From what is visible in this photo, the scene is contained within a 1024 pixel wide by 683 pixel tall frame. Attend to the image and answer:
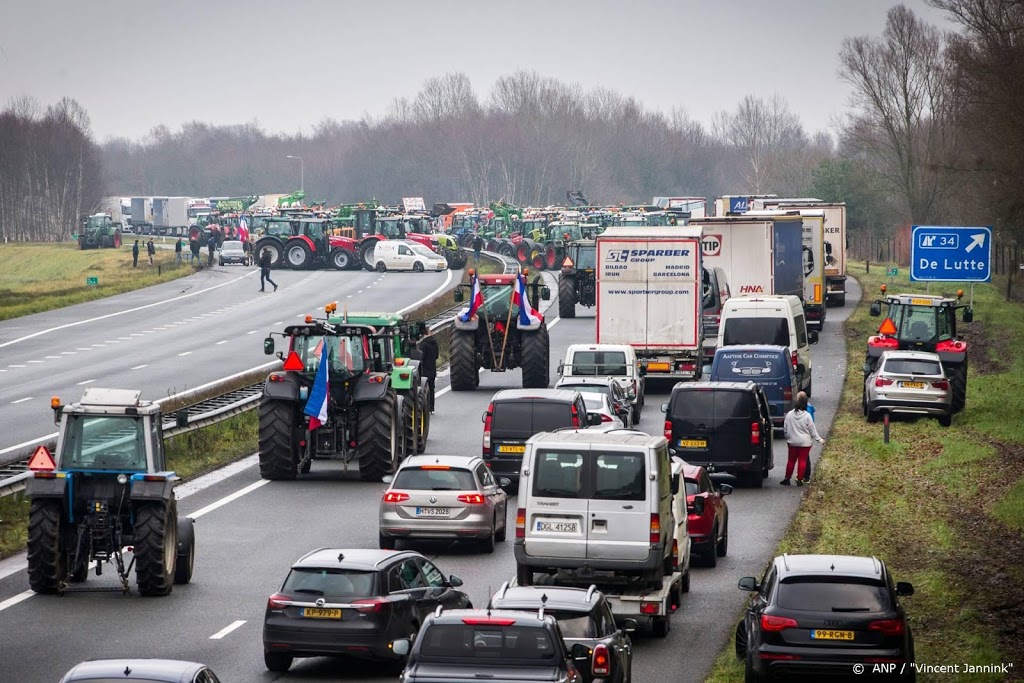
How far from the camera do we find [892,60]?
99375mm

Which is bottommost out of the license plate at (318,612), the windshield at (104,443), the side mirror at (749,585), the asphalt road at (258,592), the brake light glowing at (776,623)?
the asphalt road at (258,592)

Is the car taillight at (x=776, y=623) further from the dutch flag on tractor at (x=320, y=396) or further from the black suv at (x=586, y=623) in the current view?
the dutch flag on tractor at (x=320, y=396)

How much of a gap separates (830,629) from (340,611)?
186 inches

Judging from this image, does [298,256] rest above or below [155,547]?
above

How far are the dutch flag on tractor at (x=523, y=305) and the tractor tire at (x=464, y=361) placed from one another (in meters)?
1.39

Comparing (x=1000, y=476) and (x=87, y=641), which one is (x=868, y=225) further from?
(x=87, y=641)

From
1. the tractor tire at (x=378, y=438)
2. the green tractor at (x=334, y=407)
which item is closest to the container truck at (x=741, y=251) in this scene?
the green tractor at (x=334, y=407)

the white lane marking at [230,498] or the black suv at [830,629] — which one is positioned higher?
the black suv at [830,629]

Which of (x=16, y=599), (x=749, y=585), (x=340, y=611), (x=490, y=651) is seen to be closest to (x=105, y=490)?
(x=16, y=599)

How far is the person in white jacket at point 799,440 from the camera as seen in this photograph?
1136 inches

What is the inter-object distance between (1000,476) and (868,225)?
278 feet

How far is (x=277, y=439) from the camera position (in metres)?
28.6

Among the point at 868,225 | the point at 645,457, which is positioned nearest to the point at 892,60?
the point at 868,225

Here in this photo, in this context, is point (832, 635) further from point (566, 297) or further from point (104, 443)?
point (566, 297)
